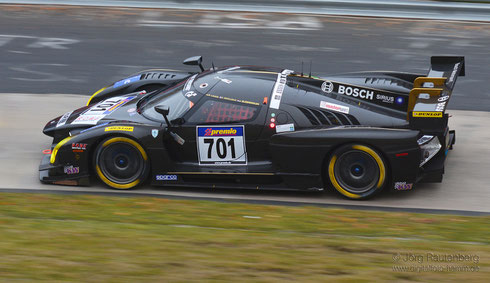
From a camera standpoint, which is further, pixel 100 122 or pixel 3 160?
pixel 3 160

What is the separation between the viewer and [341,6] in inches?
602

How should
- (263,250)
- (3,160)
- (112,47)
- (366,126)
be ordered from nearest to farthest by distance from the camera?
(263,250) < (366,126) < (3,160) < (112,47)

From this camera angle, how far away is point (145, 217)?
6574 millimetres

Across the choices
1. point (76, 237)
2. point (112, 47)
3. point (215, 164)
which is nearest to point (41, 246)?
point (76, 237)

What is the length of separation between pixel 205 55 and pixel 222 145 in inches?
234

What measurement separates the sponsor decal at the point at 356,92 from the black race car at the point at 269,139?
0.01m

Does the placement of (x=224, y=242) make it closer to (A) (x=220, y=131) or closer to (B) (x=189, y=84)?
(A) (x=220, y=131)

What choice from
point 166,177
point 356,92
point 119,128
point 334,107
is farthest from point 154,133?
point 356,92

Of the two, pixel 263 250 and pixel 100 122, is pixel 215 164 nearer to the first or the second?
pixel 100 122

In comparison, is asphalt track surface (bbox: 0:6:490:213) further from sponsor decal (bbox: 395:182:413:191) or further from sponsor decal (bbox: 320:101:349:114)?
sponsor decal (bbox: 320:101:349:114)

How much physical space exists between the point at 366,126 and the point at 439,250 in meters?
2.16

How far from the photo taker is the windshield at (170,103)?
24.8 feet

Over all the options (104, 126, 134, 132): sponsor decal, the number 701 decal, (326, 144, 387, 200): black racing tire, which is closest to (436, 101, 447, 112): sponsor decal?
(326, 144, 387, 200): black racing tire

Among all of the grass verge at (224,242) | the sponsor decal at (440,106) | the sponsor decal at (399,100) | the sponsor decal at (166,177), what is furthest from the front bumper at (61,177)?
the sponsor decal at (440,106)
